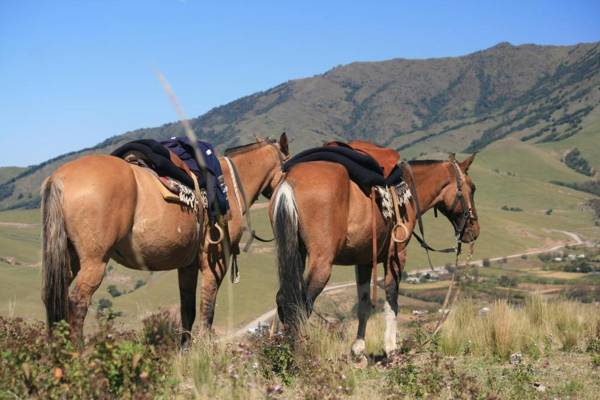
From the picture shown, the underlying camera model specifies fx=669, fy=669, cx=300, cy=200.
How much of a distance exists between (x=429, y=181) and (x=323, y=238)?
2904mm

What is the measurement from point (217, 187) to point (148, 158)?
34.3 inches

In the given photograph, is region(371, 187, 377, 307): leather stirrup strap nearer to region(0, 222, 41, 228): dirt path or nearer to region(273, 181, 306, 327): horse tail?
region(273, 181, 306, 327): horse tail

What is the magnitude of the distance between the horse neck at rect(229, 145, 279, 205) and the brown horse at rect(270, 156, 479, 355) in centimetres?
122

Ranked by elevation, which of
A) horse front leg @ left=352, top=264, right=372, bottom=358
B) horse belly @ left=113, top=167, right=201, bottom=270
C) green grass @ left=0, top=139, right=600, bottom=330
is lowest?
green grass @ left=0, top=139, right=600, bottom=330

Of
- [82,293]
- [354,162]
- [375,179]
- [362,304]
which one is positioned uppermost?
[354,162]

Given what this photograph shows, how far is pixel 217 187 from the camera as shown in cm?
758

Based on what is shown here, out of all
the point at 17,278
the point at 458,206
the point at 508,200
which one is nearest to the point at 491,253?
the point at 508,200

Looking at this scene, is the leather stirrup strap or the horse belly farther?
the leather stirrup strap


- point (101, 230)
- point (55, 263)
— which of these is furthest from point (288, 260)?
point (55, 263)

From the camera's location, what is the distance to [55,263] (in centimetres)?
573

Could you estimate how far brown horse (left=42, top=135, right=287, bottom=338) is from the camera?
5.78 m

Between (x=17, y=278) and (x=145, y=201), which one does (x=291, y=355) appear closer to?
(x=145, y=201)

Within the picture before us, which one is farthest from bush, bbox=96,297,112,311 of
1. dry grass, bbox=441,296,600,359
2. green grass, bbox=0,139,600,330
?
dry grass, bbox=441,296,600,359

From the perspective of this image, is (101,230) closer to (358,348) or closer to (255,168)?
(255,168)
